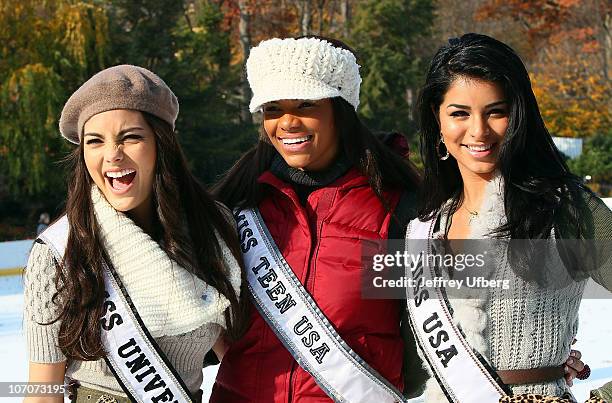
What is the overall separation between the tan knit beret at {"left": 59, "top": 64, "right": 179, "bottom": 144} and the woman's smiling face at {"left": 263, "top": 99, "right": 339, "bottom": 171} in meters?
0.38

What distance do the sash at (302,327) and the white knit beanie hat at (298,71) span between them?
43 centimetres

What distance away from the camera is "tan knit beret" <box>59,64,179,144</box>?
2488 millimetres

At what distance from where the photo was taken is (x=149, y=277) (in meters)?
2.56

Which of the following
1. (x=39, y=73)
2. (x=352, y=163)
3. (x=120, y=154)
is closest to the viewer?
(x=120, y=154)

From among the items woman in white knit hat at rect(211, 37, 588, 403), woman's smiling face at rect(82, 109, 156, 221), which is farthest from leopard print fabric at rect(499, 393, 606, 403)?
woman's smiling face at rect(82, 109, 156, 221)

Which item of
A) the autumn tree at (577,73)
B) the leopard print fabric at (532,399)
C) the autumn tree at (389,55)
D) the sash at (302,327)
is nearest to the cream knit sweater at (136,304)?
the sash at (302,327)

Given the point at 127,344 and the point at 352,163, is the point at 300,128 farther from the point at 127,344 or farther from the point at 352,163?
the point at 127,344

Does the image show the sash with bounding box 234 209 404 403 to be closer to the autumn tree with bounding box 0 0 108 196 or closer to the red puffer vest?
the red puffer vest

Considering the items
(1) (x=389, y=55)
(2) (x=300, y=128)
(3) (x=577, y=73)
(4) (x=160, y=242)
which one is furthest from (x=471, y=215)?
(3) (x=577, y=73)

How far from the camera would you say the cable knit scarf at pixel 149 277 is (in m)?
2.55

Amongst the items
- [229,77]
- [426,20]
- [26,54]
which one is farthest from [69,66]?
[426,20]

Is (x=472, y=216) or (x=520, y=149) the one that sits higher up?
(x=520, y=149)

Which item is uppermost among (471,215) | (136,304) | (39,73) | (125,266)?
(471,215)

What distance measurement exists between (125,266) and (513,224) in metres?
1.07
